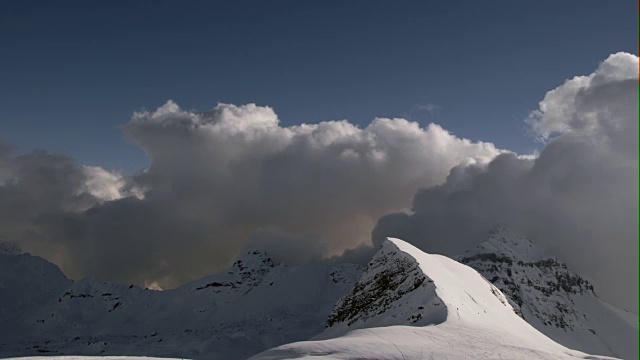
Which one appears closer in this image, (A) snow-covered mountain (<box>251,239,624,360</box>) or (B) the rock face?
(A) snow-covered mountain (<box>251,239,624,360</box>)

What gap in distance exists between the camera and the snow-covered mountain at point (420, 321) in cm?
2875

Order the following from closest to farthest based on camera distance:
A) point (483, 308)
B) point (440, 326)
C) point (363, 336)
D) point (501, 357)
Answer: point (501, 357) → point (363, 336) → point (440, 326) → point (483, 308)

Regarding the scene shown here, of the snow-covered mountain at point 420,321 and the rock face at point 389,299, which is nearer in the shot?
Answer: the snow-covered mountain at point 420,321

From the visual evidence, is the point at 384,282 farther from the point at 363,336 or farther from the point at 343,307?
the point at 363,336

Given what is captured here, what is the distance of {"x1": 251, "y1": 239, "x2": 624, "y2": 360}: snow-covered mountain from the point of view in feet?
94.3

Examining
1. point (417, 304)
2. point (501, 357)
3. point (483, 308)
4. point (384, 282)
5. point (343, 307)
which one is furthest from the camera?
point (343, 307)

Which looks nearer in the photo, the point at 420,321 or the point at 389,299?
the point at 420,321

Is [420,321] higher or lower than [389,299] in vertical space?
lower

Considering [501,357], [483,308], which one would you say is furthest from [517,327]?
[501,357]

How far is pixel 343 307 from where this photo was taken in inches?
2884

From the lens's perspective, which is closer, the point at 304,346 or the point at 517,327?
the point at 304,346

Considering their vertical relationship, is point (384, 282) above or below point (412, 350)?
above

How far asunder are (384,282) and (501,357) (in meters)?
36.9

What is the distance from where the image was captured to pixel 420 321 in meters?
47.0
